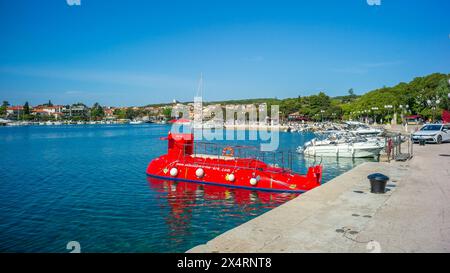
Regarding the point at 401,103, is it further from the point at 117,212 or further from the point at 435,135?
the point at 117,212

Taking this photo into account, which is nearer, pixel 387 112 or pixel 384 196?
pixel 384 196

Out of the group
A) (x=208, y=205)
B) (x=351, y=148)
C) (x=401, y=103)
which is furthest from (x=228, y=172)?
(x=401, y=103)

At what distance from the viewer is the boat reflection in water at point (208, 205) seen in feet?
53.5

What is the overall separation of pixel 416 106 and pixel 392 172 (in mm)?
106884

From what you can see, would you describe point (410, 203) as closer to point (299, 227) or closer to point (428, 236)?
point (428, 236)

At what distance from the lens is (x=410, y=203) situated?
1306 cm

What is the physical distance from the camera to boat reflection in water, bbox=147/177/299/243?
16.3 meters

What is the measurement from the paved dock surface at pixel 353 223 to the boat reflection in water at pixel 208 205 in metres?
4.35

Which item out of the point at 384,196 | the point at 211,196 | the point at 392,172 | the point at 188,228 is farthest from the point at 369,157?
the point at 188,228

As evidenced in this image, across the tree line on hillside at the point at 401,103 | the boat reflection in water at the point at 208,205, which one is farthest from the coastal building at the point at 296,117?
the boat reflection in water at the point at 208,205

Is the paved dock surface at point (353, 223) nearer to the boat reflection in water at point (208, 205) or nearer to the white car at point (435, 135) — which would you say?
the boat reflection in water at point (208, 205)

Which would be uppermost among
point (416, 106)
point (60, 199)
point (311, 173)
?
point (416, 106)

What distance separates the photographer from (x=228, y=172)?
25297 mm

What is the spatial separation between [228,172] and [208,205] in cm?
531
